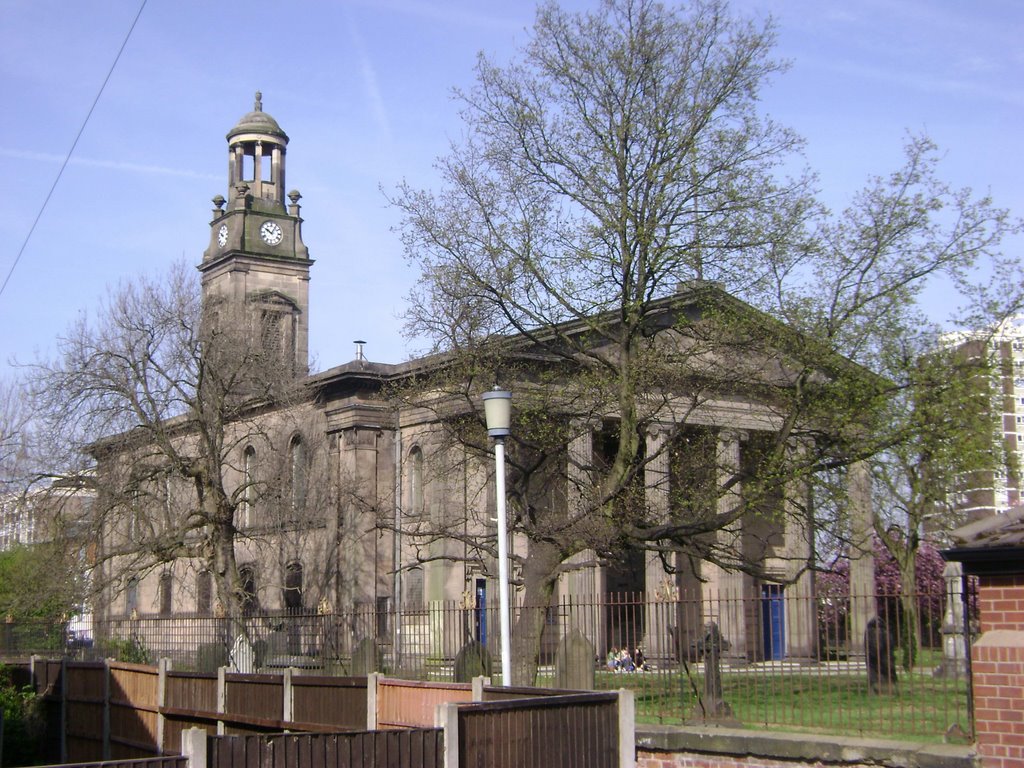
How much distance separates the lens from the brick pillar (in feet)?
38.1

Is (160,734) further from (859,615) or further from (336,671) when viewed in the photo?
(859,615)

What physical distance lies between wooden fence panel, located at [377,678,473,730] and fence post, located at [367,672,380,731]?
0.03 meters

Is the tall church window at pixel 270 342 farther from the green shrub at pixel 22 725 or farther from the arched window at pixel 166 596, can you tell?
the arched window at pixel 166 596

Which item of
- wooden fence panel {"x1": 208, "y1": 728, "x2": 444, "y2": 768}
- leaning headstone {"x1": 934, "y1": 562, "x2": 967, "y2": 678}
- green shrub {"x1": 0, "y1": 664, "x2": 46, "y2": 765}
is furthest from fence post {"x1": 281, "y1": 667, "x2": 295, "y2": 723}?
green shrub {"x1": 0, "y1": 664, "x2": 46, "y2": 765}

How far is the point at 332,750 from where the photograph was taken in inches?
371

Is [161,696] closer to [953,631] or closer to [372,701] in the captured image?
[372,701]

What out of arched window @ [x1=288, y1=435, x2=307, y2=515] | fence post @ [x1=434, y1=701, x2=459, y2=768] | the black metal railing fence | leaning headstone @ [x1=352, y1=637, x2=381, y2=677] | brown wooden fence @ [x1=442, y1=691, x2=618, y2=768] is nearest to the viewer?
fence post @ [x1=434, y1=701, x2=459, y2=768]

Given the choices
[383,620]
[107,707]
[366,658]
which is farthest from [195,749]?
[383,620]

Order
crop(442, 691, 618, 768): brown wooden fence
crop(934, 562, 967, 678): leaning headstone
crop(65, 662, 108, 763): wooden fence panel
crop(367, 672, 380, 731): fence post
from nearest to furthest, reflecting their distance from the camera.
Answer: crop(442, 691, 618, 768): brown wooden fence < crop(367, 672, 380, 731): fence post < crop(934, 562, 967, 678): leaning headstone < crop(65, 662, 108, 763): wooden fence panel

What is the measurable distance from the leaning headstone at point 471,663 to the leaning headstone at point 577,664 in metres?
2.52

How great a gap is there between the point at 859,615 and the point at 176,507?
22106 mm

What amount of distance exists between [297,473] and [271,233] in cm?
1769

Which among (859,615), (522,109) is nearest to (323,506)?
(859,615)

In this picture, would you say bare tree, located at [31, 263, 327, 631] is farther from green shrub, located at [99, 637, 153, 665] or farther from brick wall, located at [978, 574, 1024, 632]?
brick wall, located at [978, 574, 1024, 632]
